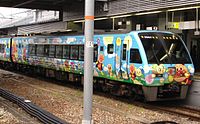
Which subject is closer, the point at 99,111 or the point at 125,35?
the point at 99,111

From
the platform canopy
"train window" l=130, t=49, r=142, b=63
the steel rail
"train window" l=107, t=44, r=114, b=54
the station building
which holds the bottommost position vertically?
the steel rail

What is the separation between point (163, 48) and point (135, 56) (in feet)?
3.64

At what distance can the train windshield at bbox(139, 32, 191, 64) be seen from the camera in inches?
500

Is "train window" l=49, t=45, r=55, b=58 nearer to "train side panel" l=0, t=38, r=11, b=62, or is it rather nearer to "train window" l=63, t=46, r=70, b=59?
"train window" l=63, t=46, r=70, b=59

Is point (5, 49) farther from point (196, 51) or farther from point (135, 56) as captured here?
point (135, 56)

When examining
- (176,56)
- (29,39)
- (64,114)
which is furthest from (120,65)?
(29,39)

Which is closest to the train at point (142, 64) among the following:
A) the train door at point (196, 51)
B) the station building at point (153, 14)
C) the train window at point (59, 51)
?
the train window at point (59, 51)

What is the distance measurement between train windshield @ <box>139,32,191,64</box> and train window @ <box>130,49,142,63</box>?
319 mm

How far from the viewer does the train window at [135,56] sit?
41.5ft

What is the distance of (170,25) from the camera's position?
17.2 m

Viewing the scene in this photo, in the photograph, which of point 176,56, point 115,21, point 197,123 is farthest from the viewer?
point 115,21

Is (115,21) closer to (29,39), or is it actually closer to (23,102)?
(29,39)

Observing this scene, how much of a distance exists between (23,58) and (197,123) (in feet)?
58.4

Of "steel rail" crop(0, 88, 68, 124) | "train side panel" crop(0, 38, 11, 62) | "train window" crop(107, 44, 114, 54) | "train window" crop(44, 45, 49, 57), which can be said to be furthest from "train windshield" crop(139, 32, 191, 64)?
"train side panel" crop(0, 38, 11, 62)
